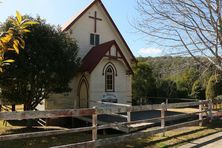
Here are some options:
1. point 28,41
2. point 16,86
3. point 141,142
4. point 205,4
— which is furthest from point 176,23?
point 16,86

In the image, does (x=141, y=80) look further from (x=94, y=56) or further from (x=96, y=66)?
(x=96, y=66)

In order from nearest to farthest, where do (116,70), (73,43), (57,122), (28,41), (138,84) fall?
(28,41)
(73,43)
(57,122)
(116,70)
(138,84)

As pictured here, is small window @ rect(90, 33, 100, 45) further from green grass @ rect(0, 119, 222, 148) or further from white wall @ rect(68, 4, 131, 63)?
green grass @ rect(0, 119, 222, 148)

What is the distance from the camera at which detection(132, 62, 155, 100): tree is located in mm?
32812

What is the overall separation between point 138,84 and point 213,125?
757 inches

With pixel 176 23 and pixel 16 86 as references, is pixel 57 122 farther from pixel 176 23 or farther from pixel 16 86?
pixel 176 23

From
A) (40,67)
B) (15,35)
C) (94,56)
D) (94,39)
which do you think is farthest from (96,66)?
(15,35)

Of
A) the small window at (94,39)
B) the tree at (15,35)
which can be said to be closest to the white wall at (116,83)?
the small window at (94,39)

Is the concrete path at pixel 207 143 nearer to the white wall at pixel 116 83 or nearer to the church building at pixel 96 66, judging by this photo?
the church building at pixel 96 66

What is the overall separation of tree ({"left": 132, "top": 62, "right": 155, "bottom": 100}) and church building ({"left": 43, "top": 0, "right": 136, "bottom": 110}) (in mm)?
9964

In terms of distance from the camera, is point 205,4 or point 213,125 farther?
point 213,125

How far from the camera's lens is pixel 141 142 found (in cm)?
963

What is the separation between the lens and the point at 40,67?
1512cm

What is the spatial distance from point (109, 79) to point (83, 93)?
2268 mm
